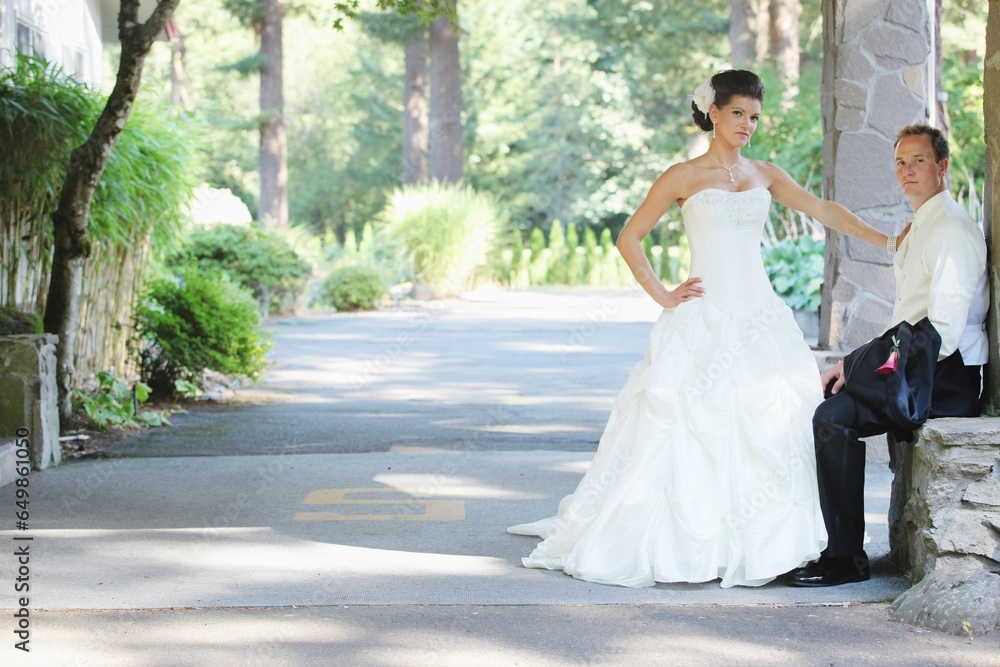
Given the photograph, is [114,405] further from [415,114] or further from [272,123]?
[415,114]

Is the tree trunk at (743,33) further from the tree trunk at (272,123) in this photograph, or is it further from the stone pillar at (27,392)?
the stone pillar at (27,392)

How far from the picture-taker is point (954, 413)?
4.63 metres

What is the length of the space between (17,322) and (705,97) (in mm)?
5156

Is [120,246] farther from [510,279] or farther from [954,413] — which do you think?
[510,279]

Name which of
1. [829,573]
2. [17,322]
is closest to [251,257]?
[17,322]

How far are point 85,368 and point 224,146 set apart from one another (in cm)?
4180

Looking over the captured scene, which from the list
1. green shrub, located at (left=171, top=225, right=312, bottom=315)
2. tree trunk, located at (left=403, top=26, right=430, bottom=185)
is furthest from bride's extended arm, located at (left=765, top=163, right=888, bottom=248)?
tree trunk, located at (left=403, top=26, right=430, bottom=185)

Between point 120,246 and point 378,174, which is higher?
point 378,174

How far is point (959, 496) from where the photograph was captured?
14.2 ft

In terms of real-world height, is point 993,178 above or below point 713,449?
above

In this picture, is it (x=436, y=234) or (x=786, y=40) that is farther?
(x=436, y=234)

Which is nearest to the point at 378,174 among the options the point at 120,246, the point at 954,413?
the point at 120,246

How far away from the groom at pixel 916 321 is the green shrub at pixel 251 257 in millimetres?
15268

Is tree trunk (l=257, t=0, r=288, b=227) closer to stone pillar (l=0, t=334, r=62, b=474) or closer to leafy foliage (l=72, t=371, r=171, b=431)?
leafy foliage (l=72, t=371, r=171, b=431)
